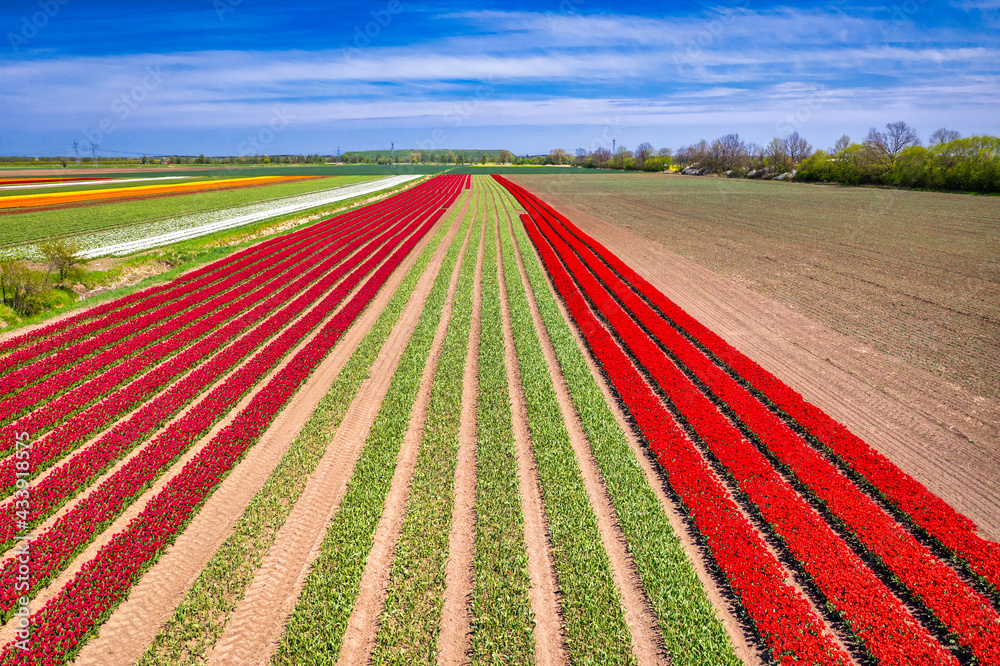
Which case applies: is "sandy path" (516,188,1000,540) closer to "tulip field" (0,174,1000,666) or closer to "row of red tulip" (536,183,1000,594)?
"row of red tulip" (536,183,1000,594)

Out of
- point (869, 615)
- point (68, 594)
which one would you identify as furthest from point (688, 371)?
point (68, 594)

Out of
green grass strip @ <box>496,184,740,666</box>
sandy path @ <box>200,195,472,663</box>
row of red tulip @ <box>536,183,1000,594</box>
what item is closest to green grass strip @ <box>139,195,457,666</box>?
sandy path @ <box>200,195,472,663</box>

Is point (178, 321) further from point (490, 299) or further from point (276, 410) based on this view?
point (490, 299)

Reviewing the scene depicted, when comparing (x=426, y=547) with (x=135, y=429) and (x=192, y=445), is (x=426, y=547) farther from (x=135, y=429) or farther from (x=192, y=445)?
(x=135, y=429)

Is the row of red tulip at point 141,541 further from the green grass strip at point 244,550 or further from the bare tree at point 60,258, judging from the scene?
the bare tree at point 60,258

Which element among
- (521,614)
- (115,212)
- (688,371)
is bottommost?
(521,614)

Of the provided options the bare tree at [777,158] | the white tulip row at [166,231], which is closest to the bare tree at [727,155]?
the bare tree at [777,158]

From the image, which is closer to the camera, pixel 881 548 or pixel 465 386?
pixel 881 548
